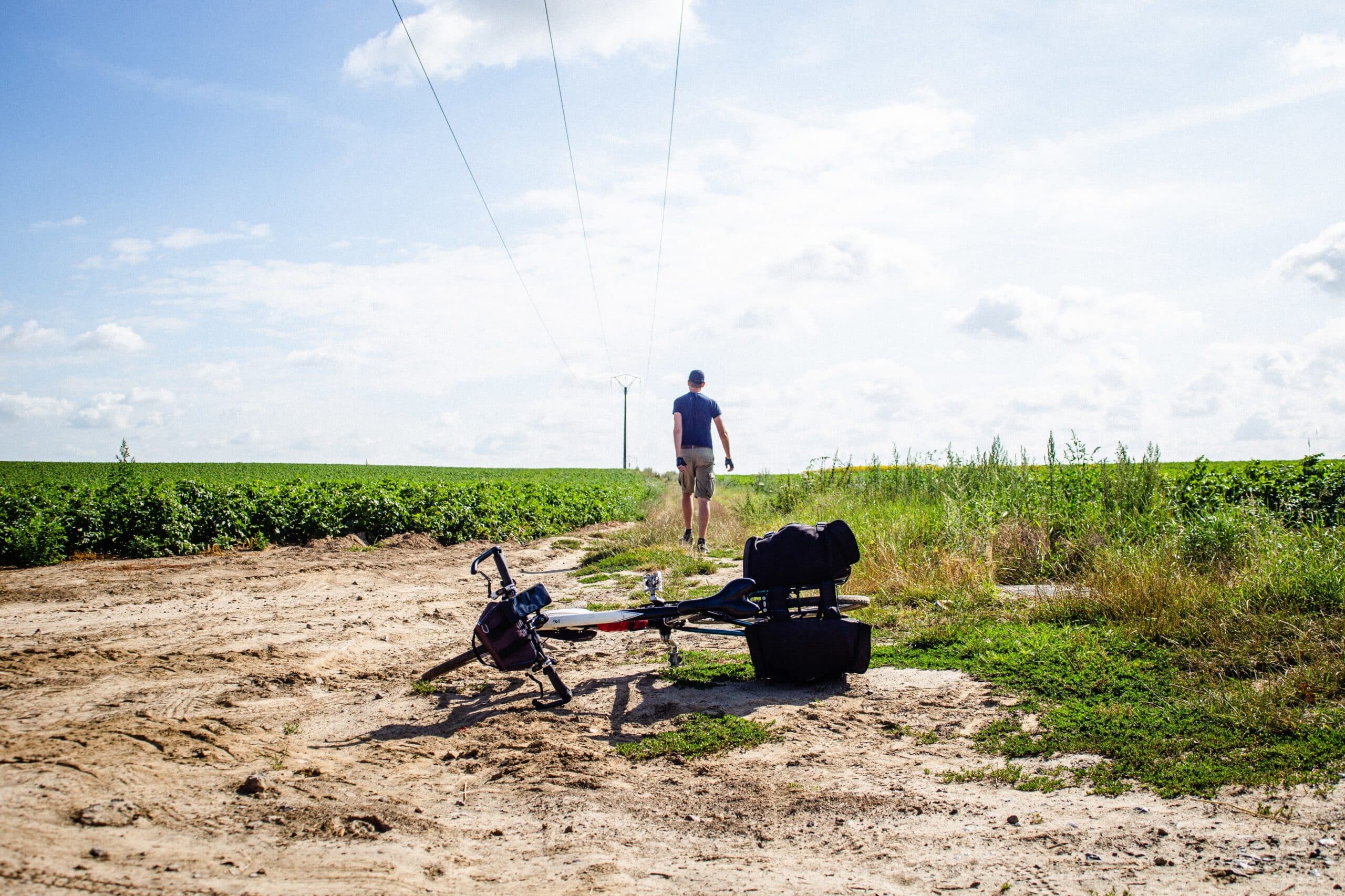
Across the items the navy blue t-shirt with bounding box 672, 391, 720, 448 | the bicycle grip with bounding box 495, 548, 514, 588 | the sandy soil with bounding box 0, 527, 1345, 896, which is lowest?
the sandy soil with bounding box 0, 527, 1345, 896

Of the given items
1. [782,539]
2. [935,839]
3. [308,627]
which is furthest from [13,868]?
[308,627]

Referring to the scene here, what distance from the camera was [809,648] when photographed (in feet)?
16.1

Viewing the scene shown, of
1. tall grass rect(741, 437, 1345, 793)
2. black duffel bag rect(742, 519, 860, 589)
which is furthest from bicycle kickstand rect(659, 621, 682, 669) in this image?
tall grass rect(741, 437, 1345, 793)

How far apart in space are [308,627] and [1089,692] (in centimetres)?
606

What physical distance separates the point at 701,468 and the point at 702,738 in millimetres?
7997

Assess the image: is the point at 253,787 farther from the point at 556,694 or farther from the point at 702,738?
the point at 702,738

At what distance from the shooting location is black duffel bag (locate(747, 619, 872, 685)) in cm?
489

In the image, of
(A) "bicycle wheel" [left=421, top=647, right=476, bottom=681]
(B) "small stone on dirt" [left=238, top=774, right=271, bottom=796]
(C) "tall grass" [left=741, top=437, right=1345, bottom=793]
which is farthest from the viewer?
(A) "bicycle wheel" [left=421, top=647, right=476, bottom=681]

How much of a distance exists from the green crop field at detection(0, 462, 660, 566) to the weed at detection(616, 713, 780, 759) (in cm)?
1197

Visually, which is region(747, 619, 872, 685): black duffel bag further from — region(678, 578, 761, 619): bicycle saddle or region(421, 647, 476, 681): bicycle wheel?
region(421, 647, 476, 681): bicycle wheel

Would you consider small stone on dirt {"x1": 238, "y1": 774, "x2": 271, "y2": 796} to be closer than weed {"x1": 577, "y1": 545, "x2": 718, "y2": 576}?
Yes

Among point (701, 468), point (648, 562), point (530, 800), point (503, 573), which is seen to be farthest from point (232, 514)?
point (530, 800)

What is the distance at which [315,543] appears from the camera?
46.9ft

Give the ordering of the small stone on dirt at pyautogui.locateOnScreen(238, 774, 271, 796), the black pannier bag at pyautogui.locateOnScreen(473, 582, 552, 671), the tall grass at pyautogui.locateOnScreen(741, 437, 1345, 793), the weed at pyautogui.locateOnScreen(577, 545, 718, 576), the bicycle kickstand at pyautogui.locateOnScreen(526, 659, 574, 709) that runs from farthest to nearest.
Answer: the weed at pyautogui.locateOnScreen(577, 545, 718, 576) < the bicycle kickstand at pyautogui.locateOnScreen(526, 659, 574, 709) < the black pannier bag at pyautogui.locateOnScreen(473, 582, 552, 671) < the tall grass at pyautogui.locateOnScreen(741, 437, 1345, 793) < the small stone on dirt at pyautogui.locateOnScreen(238, 774, 271, 796)
